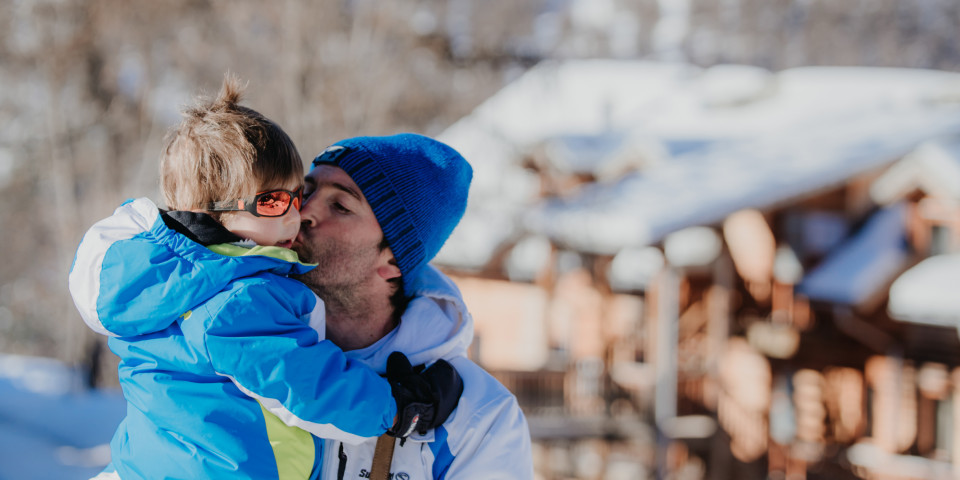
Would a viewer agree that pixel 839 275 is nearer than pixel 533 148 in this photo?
Yes

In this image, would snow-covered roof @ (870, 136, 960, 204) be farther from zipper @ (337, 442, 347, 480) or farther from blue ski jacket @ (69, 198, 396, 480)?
blue ski jacket @ (69, 198, 396, 480)

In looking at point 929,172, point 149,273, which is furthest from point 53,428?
point 929,172

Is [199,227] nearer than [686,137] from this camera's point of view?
Yes

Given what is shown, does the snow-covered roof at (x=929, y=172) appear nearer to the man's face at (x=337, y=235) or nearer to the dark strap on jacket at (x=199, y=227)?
the man's face at (x=337, y=235)

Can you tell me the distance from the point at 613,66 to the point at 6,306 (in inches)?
946

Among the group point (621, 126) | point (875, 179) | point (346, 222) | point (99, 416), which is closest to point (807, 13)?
point (621, 126)

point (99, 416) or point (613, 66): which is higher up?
point (613, 66)

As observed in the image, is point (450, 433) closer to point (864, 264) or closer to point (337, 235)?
point (337, 235)

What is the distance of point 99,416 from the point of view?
11047 mm

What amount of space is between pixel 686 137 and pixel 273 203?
669 inches

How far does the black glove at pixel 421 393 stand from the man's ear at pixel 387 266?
0.40 m

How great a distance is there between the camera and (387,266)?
8.66ft

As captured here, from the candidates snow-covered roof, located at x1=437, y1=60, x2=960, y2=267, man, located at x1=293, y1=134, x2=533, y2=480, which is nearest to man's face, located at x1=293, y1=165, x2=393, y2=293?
man, located at x1=293, y1=134, x2=533, y2=480

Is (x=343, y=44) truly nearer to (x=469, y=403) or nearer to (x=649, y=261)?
(x=649, y=261)
